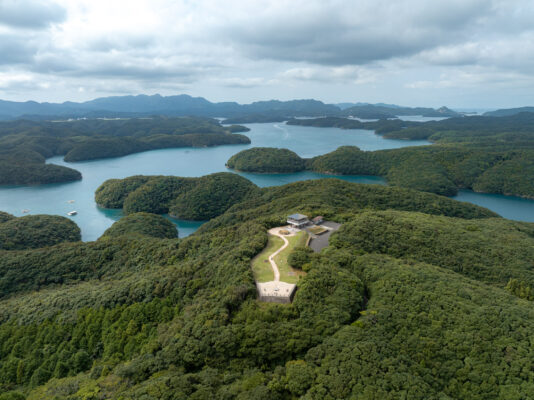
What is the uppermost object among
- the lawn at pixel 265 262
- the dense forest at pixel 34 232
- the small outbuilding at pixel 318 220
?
the small outbuilding at pixel 318 220

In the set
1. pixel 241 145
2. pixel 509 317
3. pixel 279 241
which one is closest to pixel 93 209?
pixel 279 241

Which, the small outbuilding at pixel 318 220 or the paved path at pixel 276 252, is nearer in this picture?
the paved path at pixel 276 252

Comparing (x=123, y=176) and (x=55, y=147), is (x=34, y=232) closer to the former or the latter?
(x=123, y=176)

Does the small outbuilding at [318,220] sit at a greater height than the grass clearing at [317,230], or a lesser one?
greater

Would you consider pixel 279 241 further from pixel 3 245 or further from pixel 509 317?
pixel 3 245

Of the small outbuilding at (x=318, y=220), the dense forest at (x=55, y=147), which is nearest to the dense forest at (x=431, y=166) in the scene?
the dense forest at (x=55, y=147)

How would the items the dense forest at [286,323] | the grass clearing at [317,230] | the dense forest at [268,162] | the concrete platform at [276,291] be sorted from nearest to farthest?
the dense forest at [286,323] → the concrete platform at [276,291] → the grass clearing at [317,230] → the dense forest at [268,162]

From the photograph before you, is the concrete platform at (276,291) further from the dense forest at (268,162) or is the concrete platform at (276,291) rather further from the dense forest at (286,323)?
the dense forest at (268,162)
